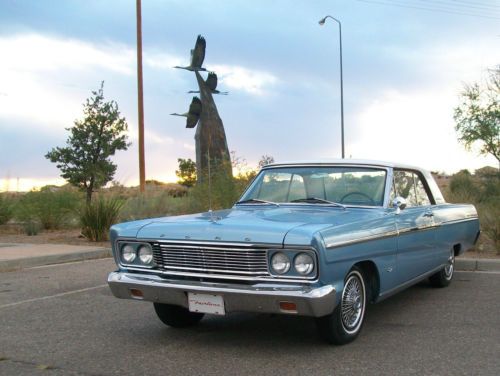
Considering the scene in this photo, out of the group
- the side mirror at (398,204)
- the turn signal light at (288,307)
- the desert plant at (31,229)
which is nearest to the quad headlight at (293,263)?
the turn signal light at (288,307)

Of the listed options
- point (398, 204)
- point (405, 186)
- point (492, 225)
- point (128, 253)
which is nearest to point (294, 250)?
point (128, 253)

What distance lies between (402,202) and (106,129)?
61.9 feet

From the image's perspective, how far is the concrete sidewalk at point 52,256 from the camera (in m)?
9.29

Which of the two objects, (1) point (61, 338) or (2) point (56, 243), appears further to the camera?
(2) point (56, 243)

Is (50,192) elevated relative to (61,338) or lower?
elevated

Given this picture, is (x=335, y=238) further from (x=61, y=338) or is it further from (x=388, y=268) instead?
(x=61, y=338)

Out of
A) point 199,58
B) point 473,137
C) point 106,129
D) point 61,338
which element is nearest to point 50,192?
point 106,129

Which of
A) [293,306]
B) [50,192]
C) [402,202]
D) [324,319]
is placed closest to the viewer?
[293,306]

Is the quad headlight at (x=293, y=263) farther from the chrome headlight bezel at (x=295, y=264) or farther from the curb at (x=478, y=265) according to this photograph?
the curb at (x=478, y=265)

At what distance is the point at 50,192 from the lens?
16844 mm

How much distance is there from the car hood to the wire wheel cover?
1.71 ft

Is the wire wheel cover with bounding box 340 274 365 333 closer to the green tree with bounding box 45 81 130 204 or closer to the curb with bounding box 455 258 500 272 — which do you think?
the curb with bounding box 455 258 500 272

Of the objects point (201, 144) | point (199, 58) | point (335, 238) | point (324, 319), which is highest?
point (199, 58)

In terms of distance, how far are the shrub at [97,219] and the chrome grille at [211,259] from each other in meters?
8.79
